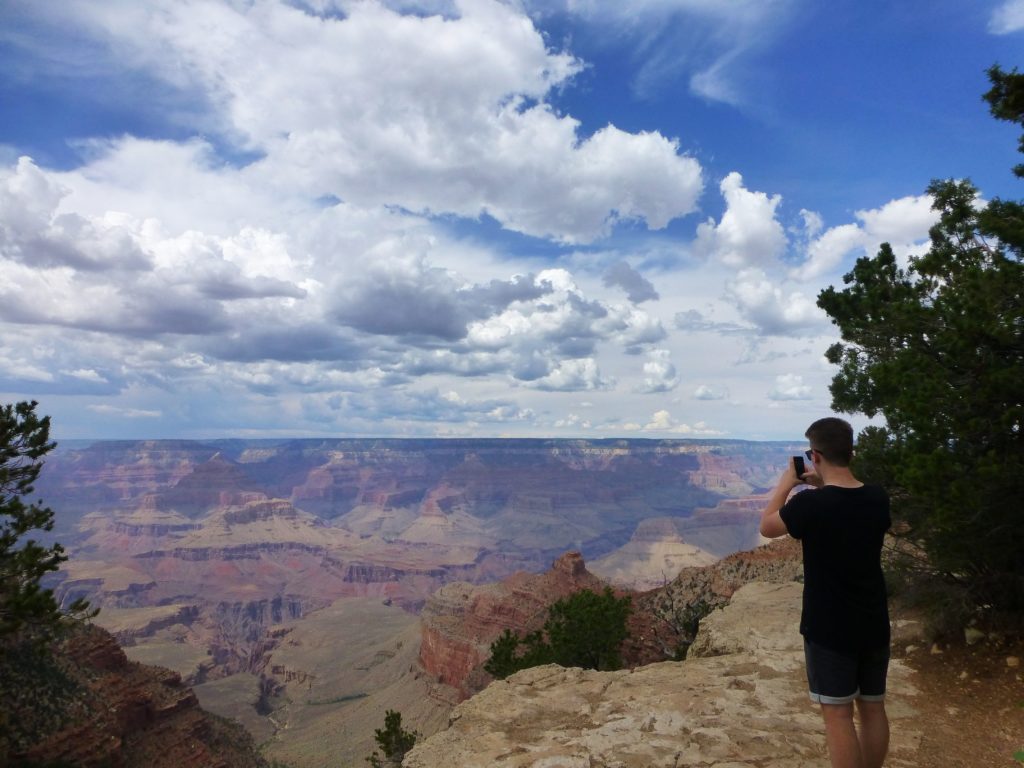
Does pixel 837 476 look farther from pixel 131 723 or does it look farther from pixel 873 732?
pixel 131 723

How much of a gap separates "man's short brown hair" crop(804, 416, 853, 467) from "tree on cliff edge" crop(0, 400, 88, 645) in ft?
54.2

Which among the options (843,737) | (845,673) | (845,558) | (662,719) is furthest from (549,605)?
(845,558)

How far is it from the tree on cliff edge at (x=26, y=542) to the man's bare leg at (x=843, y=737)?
1609cm

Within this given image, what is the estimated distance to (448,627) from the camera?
3590 inches

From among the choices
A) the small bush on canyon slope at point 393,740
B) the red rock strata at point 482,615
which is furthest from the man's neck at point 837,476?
the red rock strata at point 482,615

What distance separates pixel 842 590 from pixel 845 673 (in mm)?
620

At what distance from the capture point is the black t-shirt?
14.0 ft

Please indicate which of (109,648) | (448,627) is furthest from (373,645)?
(109,648)

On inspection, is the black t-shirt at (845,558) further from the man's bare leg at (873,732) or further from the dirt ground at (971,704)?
the dirt ground at (971,704)

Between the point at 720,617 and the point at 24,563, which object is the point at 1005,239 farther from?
the point at 24,563

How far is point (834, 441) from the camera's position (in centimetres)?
448

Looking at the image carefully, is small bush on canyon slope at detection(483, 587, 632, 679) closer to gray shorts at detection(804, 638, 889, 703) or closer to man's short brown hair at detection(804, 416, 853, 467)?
gray shorts at detection(804, 638, 889, 703)

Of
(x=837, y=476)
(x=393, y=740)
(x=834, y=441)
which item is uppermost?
(x=834, y=441)

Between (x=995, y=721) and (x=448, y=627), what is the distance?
9129 cm
